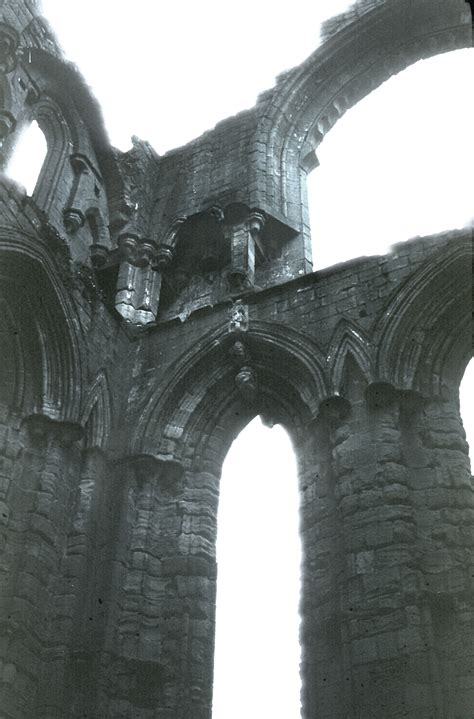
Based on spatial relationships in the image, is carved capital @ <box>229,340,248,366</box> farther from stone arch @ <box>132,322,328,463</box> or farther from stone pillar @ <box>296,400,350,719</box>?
stone pillar @ <box>296,400,350,719</box>

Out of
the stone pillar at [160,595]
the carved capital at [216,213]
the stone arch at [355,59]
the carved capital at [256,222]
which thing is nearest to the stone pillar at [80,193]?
the carved capital at [216,213]

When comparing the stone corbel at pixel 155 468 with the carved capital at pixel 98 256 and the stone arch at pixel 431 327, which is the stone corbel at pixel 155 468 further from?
the carved capital at pixel 98 256

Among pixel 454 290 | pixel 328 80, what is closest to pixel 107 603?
pixel 454 290

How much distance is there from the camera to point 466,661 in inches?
258

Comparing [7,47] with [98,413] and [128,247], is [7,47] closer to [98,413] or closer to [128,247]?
[128,247]

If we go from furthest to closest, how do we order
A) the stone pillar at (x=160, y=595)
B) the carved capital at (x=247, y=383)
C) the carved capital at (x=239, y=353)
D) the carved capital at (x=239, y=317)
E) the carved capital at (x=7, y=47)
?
the carved capital at (x=7, y=47)
the carved capital at (x=239, y=317)
the carved capital at (x=239, y=353)
the carved capital at (x=247, y=383)
the stone pillar at (x=160, y=595)

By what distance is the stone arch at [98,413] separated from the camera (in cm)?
893

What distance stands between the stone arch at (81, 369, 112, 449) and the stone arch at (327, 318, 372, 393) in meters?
2.19

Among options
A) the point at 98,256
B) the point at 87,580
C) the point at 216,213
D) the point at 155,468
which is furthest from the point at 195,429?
the point at 216,213

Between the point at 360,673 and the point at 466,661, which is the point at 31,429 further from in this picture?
the point at 466,661

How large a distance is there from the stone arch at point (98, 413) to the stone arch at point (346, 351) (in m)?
2.19

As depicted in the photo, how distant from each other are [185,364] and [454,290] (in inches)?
106

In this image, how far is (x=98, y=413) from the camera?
9.16 meters

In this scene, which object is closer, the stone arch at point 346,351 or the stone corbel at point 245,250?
the stone arch at point 346,351
